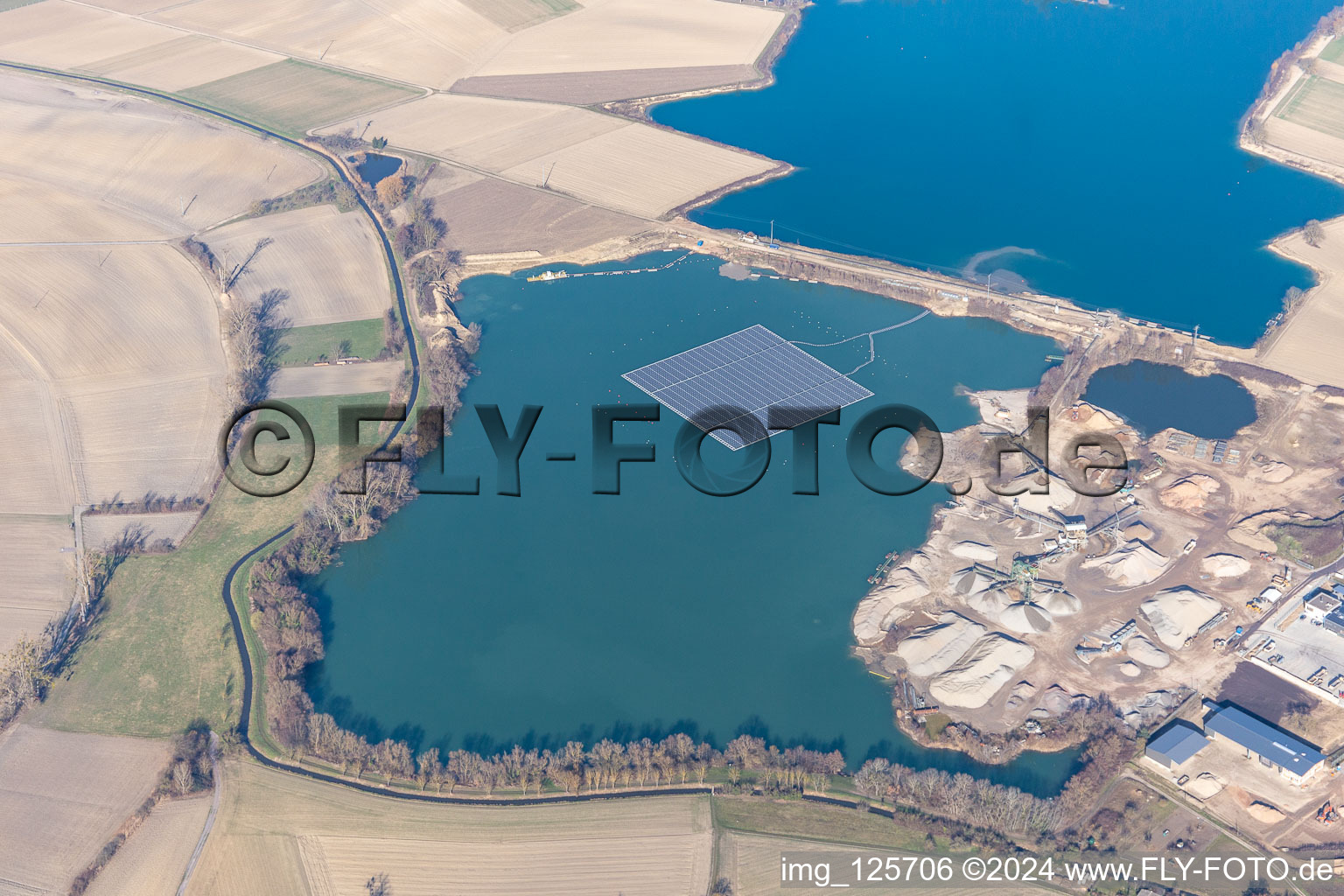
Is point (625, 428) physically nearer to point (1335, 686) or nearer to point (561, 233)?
point (561, 233)

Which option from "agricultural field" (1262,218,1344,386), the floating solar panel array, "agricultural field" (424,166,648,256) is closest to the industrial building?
the floating solar panel array

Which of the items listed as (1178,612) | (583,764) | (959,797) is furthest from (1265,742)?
(583,764)

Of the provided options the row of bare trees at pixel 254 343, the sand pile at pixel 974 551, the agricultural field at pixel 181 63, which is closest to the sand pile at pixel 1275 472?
the sand pile at pixel 974 551

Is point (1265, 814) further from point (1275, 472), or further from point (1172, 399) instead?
point (1172, 399)

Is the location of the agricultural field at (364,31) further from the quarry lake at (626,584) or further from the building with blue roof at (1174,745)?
the building with blue roof at (1174,745)

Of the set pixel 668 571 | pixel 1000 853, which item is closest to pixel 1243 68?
pixel 668 571

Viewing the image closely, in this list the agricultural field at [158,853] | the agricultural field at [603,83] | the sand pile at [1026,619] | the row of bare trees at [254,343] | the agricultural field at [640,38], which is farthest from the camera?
A: the agricultural field at [640,38]

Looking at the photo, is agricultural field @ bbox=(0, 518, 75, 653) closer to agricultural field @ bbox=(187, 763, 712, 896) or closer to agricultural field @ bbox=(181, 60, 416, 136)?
agricultural field @ bbox=(187, 763, 712, 896)
